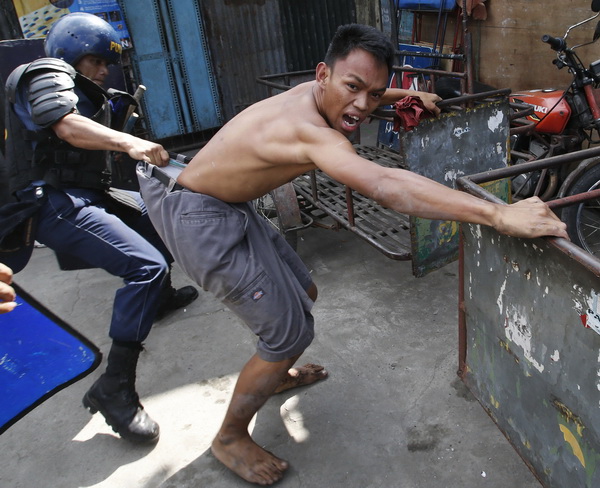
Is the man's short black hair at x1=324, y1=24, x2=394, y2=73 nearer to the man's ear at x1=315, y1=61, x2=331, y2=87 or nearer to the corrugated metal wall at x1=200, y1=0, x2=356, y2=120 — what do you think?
the man's ear at x1=315, y1=61, x2=331, y2=87

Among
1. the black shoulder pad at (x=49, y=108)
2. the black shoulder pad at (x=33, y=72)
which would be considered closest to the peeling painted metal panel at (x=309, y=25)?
the black shoulder pad at (x=33, y=72)

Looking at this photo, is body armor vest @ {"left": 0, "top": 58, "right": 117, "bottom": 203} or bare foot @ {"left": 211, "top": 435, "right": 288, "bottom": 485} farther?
body armor vest @ {"left": 0, "top": 58, "right": 117, "bottom": 203}

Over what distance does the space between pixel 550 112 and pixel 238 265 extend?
308 centimetres

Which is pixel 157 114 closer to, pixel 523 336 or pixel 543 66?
pixel 543 66

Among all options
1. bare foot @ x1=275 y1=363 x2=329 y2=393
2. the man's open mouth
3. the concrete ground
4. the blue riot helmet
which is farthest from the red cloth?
the blue riot helmet

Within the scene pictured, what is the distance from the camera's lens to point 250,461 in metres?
2.16

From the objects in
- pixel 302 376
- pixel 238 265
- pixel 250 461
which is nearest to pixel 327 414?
pixel 302 376

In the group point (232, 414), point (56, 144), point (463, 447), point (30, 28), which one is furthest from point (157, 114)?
point (463, 447)

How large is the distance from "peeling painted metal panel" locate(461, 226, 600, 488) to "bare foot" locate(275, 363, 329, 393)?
88 centimetres

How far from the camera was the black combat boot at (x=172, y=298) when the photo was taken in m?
3.43

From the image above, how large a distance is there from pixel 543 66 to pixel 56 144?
4613 mm

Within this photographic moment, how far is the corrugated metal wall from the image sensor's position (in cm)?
679

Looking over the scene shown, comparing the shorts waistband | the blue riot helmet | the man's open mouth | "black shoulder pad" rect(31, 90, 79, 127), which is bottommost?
the shorts waistband

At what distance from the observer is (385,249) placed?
3.00 meters
